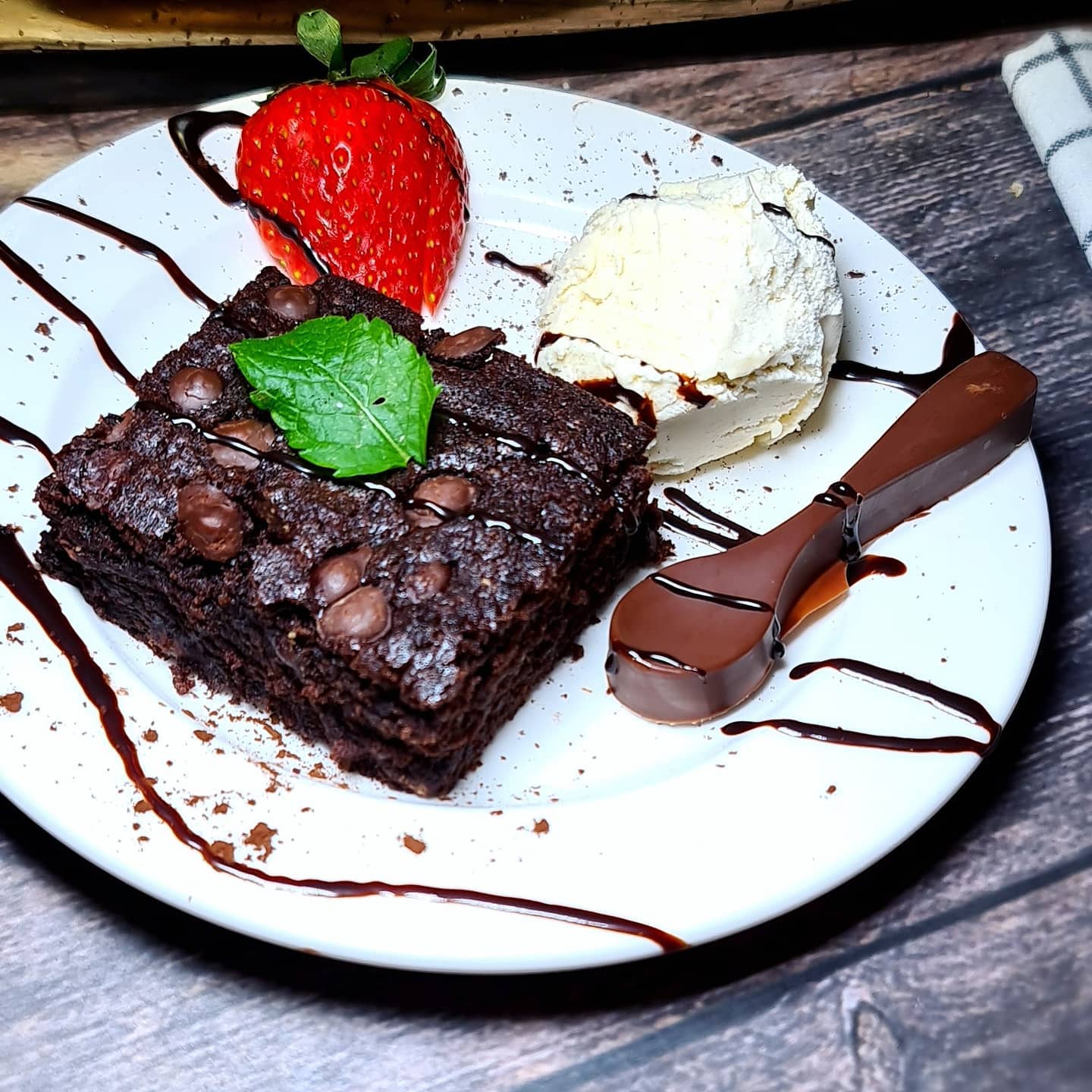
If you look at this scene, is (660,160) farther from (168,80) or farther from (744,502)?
(168,80)

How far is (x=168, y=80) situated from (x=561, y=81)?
113cm

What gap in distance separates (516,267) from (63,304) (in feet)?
3.35

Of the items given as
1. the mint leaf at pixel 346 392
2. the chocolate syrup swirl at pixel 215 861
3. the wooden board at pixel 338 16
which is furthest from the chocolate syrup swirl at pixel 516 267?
the chocolate syrup swirl at pixel 215 861

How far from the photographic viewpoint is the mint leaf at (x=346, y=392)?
2.12 meters

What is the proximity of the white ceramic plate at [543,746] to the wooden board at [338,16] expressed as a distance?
2.04 ft

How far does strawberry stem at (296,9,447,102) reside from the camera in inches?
108

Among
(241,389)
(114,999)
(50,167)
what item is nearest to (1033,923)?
(114,999)

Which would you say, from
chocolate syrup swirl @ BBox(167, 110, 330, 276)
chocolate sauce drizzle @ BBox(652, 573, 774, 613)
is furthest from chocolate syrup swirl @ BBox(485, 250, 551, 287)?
chocolate sauce drizzle @ BBox(652, 573, 774, 613)

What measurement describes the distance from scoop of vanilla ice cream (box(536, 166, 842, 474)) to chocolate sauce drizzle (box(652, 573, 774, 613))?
1.38 ft

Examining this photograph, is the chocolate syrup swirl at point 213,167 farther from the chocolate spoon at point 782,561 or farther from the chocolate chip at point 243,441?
the chocolate spoon at point 782,561

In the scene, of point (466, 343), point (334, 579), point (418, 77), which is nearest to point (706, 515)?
point (466, 343)

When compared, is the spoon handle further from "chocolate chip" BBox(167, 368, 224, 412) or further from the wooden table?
"chocolate chip" BBox(167, 368, 224, 412)

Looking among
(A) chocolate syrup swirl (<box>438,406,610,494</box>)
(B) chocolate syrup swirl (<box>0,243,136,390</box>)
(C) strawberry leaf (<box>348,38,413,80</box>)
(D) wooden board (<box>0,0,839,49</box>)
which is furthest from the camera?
(D) wooden board (<box>0,0,839,49</box>)

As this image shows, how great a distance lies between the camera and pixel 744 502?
253 centimetres
